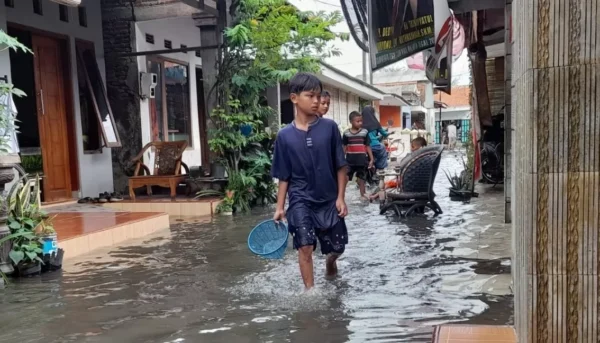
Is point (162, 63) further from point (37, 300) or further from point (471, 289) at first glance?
point (471, 289)

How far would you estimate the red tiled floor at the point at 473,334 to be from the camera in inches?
115

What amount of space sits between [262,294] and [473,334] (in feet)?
6.20

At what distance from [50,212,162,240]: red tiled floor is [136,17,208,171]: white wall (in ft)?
11.4

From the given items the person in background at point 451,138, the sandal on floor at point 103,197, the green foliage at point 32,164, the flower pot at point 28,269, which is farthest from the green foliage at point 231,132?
the person in background at point 451,138

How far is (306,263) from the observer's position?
436 centimetres

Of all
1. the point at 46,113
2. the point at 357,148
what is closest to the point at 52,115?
the point at 46,113

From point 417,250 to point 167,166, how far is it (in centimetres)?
596

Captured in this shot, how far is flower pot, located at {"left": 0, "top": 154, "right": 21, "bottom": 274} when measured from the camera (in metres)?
4.98

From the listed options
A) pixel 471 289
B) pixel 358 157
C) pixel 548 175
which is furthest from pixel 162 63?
pixel 548 175

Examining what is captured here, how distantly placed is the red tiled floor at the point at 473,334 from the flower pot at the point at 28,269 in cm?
391

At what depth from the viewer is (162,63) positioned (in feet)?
41.3

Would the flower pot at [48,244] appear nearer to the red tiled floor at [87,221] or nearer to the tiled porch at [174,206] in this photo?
the red tiled floor at [87,221]

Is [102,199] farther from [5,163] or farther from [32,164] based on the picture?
[5,163]

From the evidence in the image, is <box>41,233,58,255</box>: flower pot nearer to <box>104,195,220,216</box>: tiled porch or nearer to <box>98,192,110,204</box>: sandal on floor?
<box>104,195,220,216</box>: tiled porch
